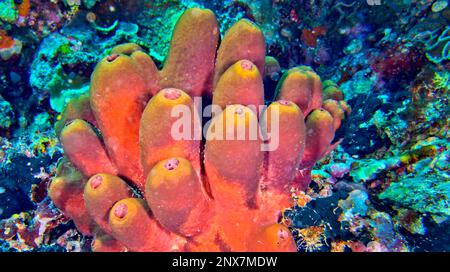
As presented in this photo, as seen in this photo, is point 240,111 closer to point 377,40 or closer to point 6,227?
point 6,227

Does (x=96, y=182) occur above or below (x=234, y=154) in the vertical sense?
below

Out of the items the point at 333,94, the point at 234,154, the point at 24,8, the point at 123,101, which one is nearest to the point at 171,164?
the point at 234,154

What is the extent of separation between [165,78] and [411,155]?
7.74 ft

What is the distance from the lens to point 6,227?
327cm

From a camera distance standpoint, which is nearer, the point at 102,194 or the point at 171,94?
the point at 171,94

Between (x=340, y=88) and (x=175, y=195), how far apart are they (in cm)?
344

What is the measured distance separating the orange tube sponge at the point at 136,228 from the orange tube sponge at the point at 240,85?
855mm

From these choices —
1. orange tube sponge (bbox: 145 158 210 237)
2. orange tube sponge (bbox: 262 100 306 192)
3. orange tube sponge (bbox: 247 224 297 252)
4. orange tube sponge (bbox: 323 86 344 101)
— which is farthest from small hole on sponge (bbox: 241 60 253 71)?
orange tube sponge (bbox: 323 86 344 101)

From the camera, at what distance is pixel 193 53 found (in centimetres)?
234

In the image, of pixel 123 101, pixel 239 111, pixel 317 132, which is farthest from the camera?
pixel 317 132

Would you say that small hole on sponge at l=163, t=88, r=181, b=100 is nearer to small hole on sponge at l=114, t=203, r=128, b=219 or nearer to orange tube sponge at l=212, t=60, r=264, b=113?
orange tube sponge at l=212, t=60, r=264, b=113

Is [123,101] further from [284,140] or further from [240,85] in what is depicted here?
[284,140]

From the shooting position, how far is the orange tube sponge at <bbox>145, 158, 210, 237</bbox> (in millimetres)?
1747
